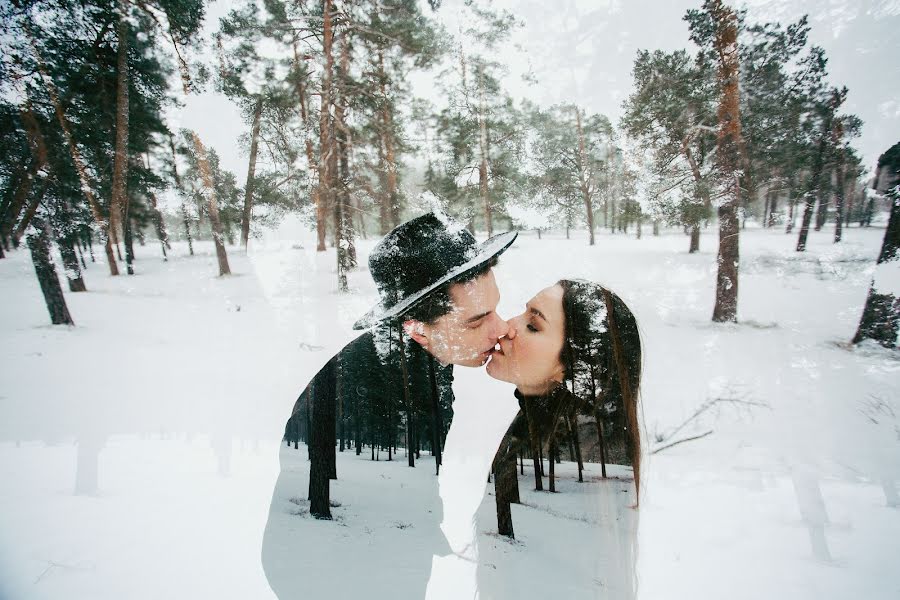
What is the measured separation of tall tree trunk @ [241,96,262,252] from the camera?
1357 mm

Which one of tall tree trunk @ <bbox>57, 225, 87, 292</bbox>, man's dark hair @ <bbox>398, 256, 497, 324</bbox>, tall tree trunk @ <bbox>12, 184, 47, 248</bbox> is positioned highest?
tall tree trunk @ <bbox>12, 184, 47, 248</bbox>

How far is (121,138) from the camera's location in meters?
1.32

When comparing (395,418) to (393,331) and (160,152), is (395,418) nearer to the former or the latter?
(393,331)

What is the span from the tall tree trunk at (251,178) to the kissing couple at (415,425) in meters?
0.98

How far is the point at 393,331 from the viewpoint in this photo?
3.14 ft

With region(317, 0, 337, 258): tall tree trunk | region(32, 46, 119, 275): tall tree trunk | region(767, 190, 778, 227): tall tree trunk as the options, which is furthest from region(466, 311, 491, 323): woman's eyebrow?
region(32, 46, 119, 275): tall tree trunk

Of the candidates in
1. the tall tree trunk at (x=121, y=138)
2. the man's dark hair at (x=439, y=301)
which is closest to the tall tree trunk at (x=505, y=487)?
the man's dark hair at (x=439, y=301)

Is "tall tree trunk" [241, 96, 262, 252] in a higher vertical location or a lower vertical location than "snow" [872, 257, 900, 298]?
higher

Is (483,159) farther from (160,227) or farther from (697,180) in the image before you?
(160,227)

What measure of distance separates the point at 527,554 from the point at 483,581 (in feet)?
0.62

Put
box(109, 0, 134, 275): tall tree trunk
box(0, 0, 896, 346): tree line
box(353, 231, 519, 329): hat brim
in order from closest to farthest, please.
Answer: box(353, 231, 519, 329): hat brim → box(0, 0, 896, 346): tree line → box(109, 0, 134, 275): tall tree trunk

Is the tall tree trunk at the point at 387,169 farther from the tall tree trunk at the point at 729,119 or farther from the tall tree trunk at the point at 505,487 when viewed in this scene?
the tall tree trunk at the point at 729,119

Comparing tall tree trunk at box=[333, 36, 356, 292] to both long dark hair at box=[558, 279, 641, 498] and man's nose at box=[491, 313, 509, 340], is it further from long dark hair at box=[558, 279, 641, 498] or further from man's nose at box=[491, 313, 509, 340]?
long dark hair at box=[558, 279, 641, 498]

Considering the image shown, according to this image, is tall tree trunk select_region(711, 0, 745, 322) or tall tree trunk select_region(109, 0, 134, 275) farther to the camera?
tall tree trunk select_region(109, 0, 134, 275)
